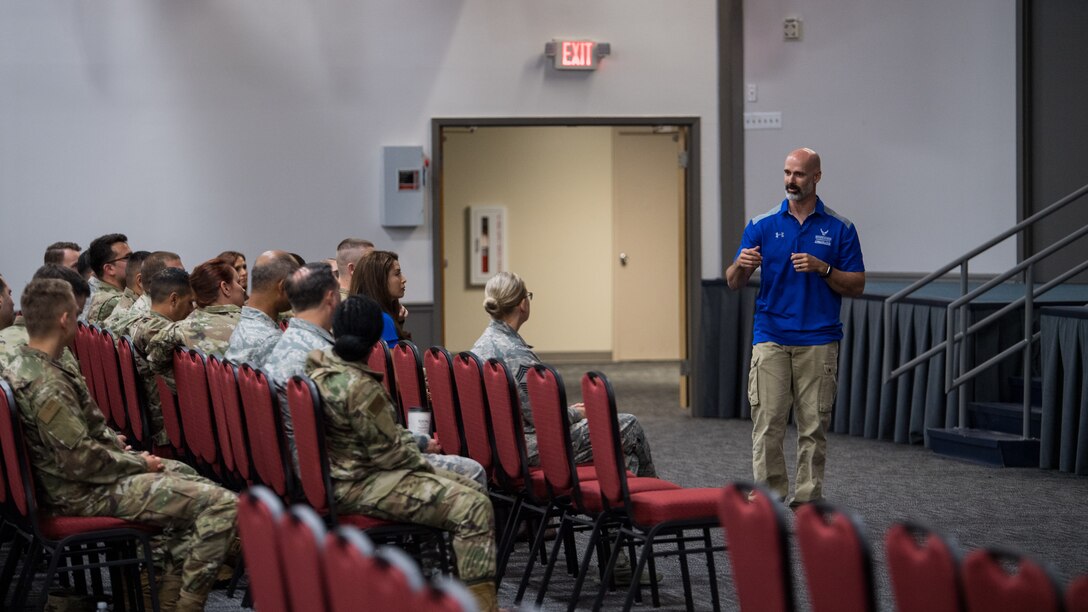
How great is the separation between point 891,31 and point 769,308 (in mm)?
5008

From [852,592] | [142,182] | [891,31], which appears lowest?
[852,592]

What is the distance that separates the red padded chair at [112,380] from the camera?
5.50 metres

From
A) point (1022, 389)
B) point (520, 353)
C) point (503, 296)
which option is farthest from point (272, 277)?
point (1022, 389)

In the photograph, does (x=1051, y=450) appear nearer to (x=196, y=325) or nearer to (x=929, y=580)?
(x=196, y=325)

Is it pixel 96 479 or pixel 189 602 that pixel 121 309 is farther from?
pixel 189 602

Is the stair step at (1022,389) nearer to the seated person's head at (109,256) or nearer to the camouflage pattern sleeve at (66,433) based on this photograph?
the seated person's head at (109,256)

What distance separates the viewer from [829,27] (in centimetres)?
980

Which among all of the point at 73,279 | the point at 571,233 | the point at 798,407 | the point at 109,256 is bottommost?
the point at 798,407

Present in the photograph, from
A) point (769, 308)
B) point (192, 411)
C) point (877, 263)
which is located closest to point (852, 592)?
point (192, 411)

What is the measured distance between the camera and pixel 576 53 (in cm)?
953

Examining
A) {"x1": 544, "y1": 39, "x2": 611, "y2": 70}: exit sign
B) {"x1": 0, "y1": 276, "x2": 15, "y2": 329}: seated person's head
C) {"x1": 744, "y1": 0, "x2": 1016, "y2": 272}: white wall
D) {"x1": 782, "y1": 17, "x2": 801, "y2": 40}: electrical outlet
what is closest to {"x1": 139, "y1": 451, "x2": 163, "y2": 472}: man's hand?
{"x1": 0, "y1": 276, "x2": 15, "y2": 329}: seated person's head

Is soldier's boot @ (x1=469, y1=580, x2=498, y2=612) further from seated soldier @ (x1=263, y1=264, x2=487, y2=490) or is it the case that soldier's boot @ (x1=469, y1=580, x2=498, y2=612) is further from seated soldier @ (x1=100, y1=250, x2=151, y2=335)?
seated soldier @ (x1=100, y1=250, x2=151, y2=335)

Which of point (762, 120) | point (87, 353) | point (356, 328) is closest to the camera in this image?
point (356, 328)

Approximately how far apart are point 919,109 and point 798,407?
4.97m
